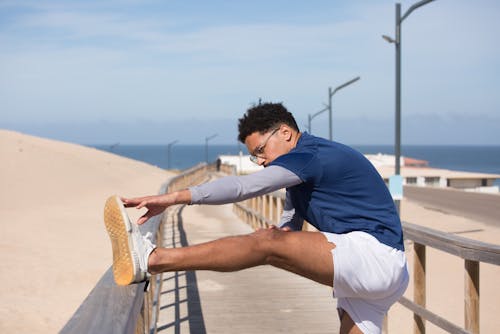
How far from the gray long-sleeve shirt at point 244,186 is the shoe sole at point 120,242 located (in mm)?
340

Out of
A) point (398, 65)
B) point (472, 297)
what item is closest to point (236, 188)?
point (472, 297)

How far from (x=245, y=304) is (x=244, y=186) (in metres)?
4.51

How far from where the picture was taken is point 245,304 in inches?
302

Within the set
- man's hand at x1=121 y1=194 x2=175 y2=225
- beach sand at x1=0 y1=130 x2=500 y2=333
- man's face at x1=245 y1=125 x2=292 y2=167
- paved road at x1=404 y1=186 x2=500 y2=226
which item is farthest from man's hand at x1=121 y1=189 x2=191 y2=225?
paved road at x1=404 y1=186 x2=500 y2=226

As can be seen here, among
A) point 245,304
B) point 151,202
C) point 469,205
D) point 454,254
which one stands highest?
point 151,202

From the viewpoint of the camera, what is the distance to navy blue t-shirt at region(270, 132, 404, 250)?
3426 millimetres

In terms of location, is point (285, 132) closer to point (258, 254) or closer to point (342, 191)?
point (342, 191)

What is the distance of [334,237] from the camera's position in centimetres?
349

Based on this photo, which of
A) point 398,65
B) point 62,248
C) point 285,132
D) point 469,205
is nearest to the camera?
point 285,132

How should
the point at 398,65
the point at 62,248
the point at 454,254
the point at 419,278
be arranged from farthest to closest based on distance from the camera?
the point at 62,248, the point at 398,65, the point at 419,278, the point at 454,254

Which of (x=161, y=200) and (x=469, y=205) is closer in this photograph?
(x=161, y=200)

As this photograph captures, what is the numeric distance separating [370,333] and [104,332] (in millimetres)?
1678

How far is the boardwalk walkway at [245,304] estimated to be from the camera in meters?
6.71

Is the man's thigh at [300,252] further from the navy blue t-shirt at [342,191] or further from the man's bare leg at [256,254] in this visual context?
the navy blue t-shirt at [342,191]
